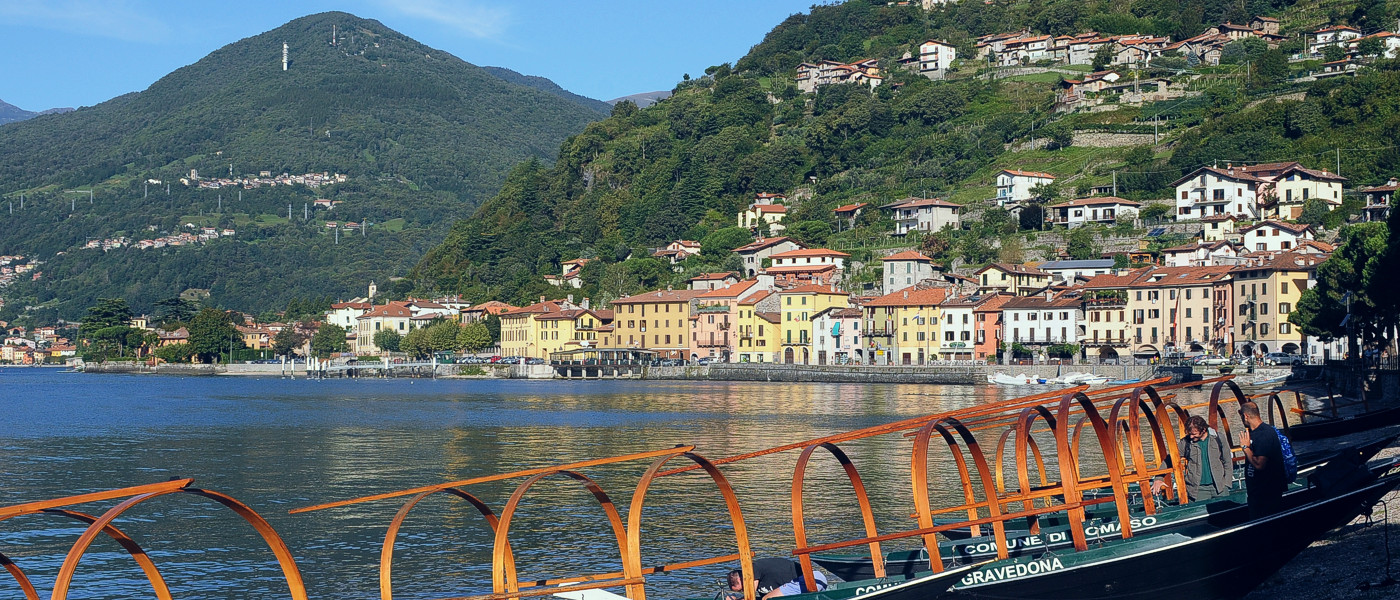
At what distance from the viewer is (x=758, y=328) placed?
406ft

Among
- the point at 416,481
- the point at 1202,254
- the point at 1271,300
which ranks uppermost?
the point at 1202,254

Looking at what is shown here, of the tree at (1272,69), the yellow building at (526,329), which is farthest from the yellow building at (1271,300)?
the yellow building at (526,329)

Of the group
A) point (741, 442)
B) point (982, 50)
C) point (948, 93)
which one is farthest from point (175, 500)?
point (982, 50)

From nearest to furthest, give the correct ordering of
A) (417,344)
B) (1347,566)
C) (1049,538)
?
(1347,566) → (1049,538) → (417,344)

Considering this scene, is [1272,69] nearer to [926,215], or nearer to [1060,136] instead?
[1060,136]

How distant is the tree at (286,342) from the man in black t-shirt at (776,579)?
560 feet

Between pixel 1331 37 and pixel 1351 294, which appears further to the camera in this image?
pixel 1331 37

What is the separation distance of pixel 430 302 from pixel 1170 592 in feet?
543

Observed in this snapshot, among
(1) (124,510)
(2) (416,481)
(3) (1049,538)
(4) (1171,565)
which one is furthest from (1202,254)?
(1) (124,510)

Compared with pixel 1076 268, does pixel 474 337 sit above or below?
below

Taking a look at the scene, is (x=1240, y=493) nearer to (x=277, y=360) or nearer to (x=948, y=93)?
(x=948, y=93)

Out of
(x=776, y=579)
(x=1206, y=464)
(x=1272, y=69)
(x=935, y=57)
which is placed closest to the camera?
(x=776, y=579)

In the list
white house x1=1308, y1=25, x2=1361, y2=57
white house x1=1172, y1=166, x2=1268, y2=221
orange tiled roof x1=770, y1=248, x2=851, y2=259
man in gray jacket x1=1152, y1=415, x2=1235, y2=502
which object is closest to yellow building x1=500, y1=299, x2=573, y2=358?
orange tiled roof x1=770, y1=248, x2=851, y2=259

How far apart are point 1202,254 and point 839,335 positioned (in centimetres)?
3106
